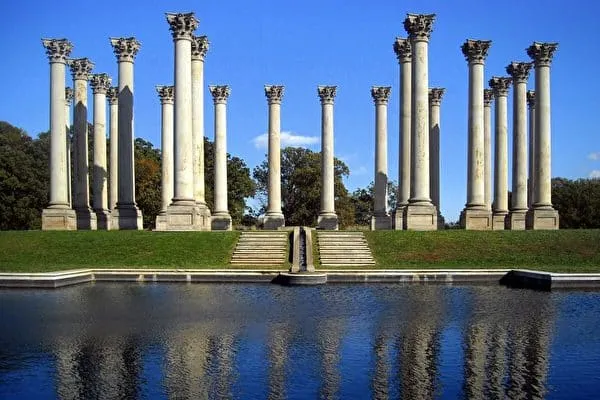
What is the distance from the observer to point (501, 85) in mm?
69500

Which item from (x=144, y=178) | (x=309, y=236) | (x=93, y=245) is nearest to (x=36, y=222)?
A: (x=144, y=178)

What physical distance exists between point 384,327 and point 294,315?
13.4 feet

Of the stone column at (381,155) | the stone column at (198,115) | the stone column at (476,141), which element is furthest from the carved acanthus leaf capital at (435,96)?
the stone column at (198,115)

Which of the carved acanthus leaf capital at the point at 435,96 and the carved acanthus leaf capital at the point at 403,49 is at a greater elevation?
the carved acanthus leaf capital at the point at 403,49

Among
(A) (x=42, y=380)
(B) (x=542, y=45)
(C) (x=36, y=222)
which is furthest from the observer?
(C) (x=36, y=222)

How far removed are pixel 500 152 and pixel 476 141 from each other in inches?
417

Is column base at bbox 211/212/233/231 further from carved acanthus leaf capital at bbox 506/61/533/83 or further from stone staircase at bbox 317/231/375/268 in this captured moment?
carved acanthus leaf capital at bbox 506/61/533/83

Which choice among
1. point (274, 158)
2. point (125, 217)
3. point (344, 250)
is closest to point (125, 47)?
point (125, 217)

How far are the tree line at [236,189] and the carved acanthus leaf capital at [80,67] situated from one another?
28.6 m

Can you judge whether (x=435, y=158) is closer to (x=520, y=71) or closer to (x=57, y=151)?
(x=520, y=71)

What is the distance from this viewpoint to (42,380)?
1573 centimetres

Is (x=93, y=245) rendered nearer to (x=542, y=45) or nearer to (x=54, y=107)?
(x=54, y=107)

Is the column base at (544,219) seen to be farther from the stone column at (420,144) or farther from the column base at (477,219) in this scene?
the stone column at (420,144)

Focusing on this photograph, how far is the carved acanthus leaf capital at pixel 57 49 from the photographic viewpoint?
59.8 meters
